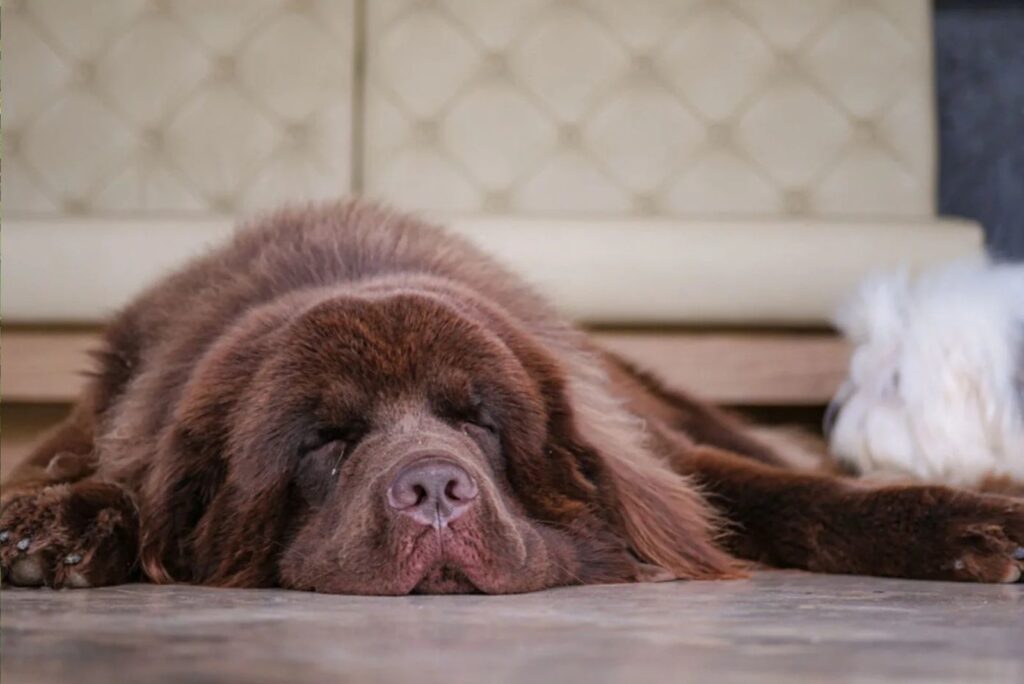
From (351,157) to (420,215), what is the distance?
145 cm

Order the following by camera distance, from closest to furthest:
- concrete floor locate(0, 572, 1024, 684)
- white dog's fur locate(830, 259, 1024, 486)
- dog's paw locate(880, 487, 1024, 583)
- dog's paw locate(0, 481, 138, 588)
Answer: concrete floor locate(0, 572, 1024, 684), dog's paw locate(0, 481, 138, 588), dog's paw locate(880, 487, 1024, 583), white dog's fur locate(830, 259, 1024, 486)

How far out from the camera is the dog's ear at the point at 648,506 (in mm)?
1850

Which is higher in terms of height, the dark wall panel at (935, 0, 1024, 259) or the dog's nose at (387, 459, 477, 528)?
the dark wall panel at (935, 0, 1024, 259)

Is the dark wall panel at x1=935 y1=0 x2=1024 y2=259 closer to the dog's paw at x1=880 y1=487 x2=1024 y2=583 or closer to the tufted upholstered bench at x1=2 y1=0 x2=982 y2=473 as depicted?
the tufted upholstered bench at x1=2 y1=0 x2=982 y2=473

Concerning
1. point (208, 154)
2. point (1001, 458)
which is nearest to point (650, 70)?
point (208, 154)

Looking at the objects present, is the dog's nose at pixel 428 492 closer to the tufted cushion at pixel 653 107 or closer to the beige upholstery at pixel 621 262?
the beige upholstery at pixel 621 262

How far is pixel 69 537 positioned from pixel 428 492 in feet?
1.70

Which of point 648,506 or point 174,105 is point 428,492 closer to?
point 648,506

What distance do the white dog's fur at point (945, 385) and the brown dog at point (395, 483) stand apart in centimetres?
84

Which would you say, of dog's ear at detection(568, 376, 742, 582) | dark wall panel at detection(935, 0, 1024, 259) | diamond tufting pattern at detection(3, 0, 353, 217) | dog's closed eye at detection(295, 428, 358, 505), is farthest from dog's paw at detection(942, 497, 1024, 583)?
dark wall panel at detection(935, 0, 1024, 259)

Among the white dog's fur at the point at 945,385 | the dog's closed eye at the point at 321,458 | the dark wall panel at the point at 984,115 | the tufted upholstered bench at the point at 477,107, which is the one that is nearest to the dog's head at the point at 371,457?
the dog's closed eye at the point at 321,458

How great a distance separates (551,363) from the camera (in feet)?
6.12

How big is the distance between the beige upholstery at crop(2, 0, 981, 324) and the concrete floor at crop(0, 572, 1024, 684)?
2328mm

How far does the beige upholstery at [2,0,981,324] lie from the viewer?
12.4 feet
